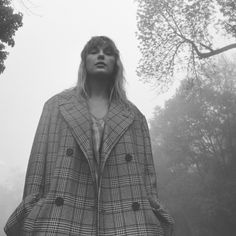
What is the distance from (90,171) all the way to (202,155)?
94.4ft

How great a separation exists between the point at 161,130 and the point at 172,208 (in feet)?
27.9

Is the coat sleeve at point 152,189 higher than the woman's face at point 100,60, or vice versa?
the woman's face at point 100,60

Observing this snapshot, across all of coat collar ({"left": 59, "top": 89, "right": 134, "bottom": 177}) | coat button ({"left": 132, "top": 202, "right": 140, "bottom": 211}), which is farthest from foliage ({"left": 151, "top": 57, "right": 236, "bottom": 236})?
coat button ({"left": 132, "top": 202, "right": 140, "bottom": 211})

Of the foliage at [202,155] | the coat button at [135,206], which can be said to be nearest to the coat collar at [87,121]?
the coat button at [135,206]

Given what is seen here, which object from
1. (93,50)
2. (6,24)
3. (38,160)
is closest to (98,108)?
(93,50)

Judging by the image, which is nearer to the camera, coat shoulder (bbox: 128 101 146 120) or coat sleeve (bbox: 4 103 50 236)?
coat sleeve (bbox: 4 103 50 236)

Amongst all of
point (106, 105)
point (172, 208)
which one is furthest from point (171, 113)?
point (106, 105)

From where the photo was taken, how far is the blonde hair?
339 centimetres

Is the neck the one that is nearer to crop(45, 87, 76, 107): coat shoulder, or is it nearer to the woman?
the woman

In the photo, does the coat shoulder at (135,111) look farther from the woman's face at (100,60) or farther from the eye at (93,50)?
the eye at (93,50)

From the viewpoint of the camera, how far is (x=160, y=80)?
17000 mm

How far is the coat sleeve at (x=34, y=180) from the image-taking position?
237 cm

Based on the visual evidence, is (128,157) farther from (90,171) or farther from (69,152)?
(69,152)

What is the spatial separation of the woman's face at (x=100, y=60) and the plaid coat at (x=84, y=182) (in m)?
0.39
